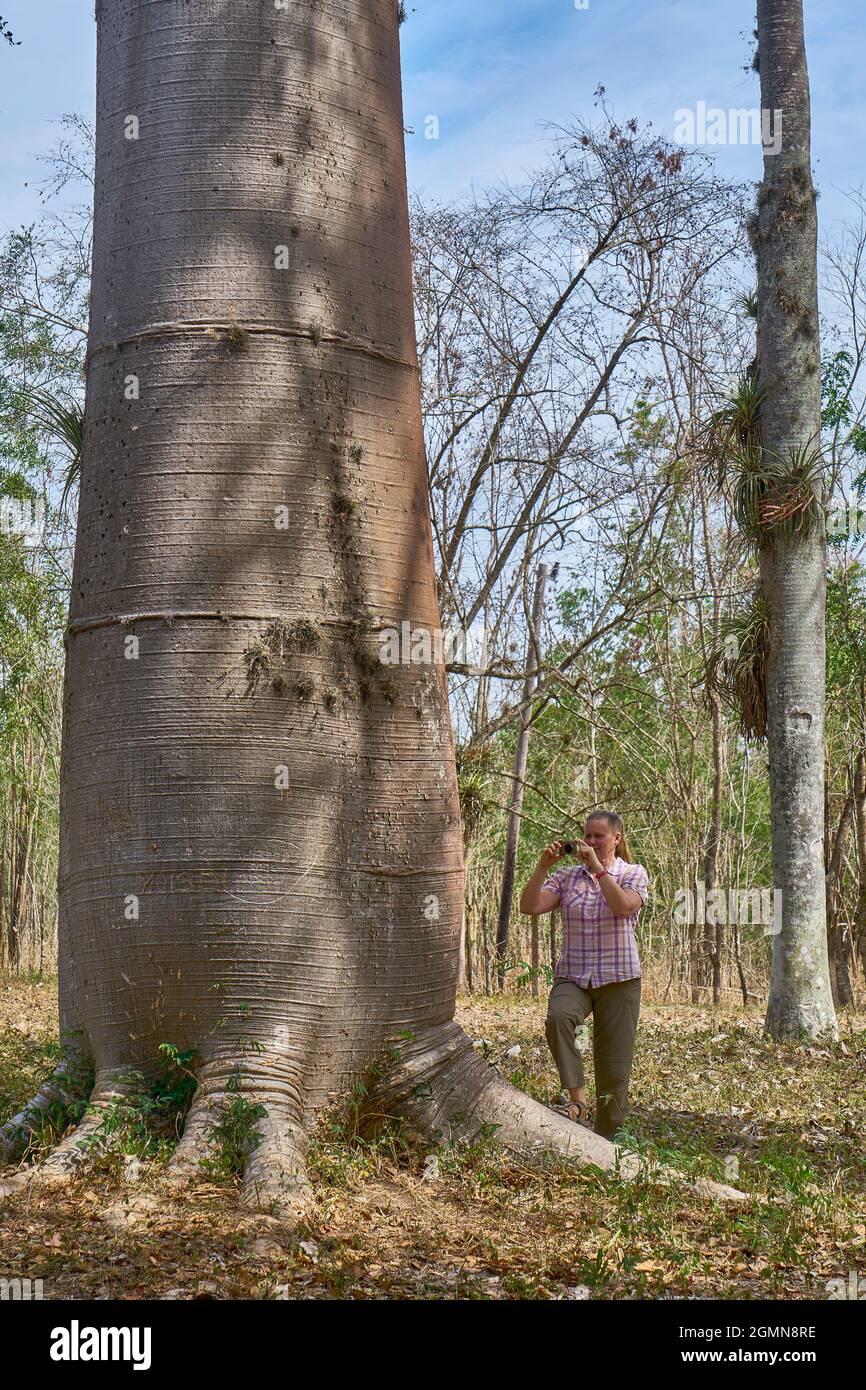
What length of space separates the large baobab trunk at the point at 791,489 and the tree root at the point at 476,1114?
18.0ft

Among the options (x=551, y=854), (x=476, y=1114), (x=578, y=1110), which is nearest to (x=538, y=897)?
(x=551, y=854)

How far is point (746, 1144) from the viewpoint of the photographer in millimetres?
6039

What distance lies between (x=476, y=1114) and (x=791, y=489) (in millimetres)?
6736

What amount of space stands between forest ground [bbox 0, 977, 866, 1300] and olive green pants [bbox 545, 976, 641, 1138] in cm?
59

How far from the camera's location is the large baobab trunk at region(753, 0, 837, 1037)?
9.88 meters

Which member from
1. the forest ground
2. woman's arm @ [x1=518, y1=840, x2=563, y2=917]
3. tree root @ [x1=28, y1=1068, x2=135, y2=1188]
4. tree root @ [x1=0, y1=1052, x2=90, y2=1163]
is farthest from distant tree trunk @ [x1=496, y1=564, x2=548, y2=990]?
tree root @ [x1=28, y1=1068, x2=135, y2=1188]

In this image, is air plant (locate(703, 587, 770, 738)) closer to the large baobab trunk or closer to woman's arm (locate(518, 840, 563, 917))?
the large baobab trunk

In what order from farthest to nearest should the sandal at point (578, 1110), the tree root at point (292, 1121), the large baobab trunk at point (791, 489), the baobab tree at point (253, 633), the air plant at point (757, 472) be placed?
the air plant at point (757, 472) < the large baobab trunk at point (791, 489) < the sandal at point (578, 1110) < the baobab tree at point (253, 633) < the tree root at point (292, 1121)

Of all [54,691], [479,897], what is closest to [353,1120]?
[54,691]

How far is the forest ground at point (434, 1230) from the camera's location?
3.49 metres

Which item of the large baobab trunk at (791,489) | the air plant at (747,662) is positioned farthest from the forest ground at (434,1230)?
the air plant at (747,662)

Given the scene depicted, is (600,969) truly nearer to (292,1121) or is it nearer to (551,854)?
(551,854)

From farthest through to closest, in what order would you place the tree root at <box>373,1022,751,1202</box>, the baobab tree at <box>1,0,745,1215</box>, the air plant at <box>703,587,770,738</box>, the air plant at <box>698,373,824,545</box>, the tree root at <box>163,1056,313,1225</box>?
the air plant at <box>703,587,770,738</box> < the air plant at <box>698,373,824,545</box> < the tree root at <box>373,1022,751,1202</box> < the baobab tree at <box>1,0,745,1215</box> < the tree root at <box>163,1056,313,1225</box>

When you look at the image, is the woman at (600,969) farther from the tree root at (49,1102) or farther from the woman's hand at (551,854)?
the tree root at (49,1102)
